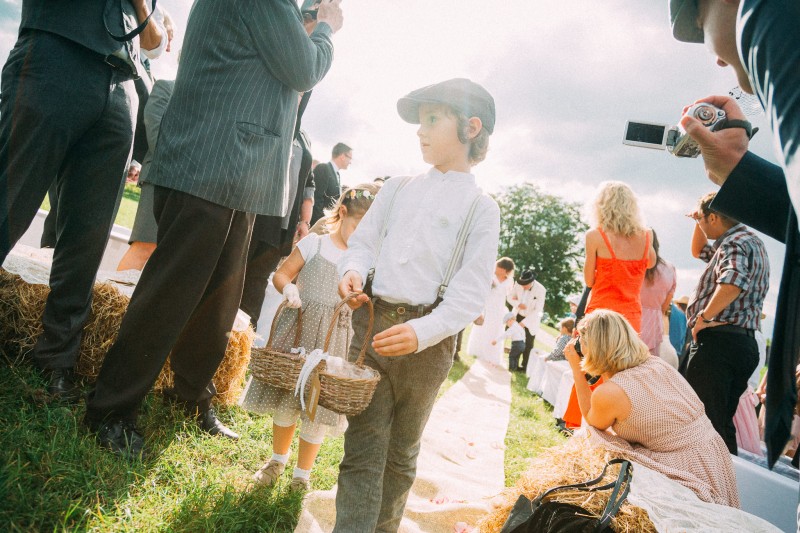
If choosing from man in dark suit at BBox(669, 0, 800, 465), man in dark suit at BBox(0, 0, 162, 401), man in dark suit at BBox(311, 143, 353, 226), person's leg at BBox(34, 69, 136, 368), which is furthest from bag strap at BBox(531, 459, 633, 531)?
man in dark suit at BBox(311, 143, 353, 226)

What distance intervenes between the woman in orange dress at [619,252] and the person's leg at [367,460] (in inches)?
108

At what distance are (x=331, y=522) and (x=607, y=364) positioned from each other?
192cm

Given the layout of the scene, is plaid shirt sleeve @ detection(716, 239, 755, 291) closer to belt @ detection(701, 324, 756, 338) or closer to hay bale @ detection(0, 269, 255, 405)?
belt @ detection(701, 324, 756, 338)

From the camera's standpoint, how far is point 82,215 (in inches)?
90.1

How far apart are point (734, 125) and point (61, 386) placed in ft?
9.62

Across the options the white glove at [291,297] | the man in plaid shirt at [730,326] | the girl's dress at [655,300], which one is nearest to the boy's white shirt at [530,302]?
the girl's dress at [655,300]

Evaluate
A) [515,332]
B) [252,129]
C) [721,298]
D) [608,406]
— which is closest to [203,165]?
[252,129]

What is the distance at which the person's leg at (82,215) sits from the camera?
2.24 metres

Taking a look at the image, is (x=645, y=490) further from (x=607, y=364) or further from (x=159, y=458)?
(x=159, y=458)

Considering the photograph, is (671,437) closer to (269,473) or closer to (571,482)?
(571,482)

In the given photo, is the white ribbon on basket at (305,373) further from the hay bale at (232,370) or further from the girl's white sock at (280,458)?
→ the hay bale at (232,370)

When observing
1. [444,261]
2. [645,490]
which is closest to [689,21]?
[444,261]

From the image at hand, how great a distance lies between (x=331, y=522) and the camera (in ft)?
7.21

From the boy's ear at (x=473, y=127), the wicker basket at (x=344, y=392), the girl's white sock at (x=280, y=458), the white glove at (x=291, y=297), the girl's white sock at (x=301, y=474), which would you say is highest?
the boy's ear at (x=473, y=127)
